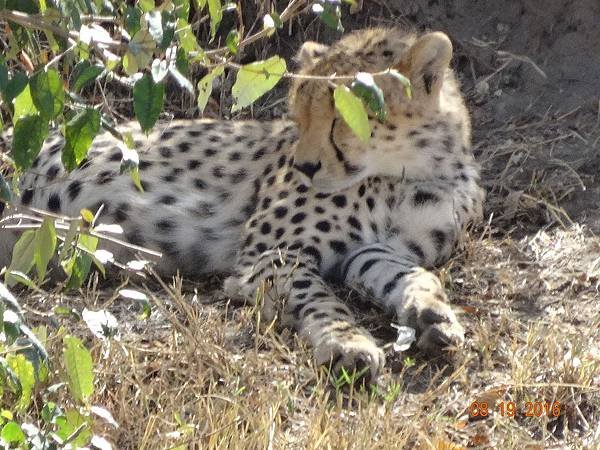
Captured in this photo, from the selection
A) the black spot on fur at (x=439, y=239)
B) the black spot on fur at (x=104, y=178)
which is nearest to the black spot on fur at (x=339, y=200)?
the black spot on fur at (x=439, y=239)

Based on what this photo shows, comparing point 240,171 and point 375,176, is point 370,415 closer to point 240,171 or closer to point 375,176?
point 375,176

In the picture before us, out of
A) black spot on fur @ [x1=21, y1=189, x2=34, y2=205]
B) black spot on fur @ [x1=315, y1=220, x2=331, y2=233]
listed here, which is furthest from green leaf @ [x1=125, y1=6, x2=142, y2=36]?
black spot on fur @ [x1=21, y1=189, x2=34, y2=205]

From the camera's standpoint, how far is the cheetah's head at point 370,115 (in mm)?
4250

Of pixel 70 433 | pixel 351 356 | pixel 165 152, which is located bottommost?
pixel 165 152

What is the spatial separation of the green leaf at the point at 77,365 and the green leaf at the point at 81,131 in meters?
0.36

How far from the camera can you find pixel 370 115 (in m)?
4.20

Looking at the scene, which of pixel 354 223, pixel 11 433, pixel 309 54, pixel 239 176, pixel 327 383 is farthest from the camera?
pixel 239 176

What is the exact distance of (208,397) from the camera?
118 inches

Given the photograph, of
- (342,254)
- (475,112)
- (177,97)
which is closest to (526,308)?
(342,254)

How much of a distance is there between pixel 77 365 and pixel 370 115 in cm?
222

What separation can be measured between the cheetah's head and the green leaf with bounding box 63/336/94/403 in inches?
84.6

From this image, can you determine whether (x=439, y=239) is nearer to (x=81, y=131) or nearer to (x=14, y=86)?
(x=81, y=131)
